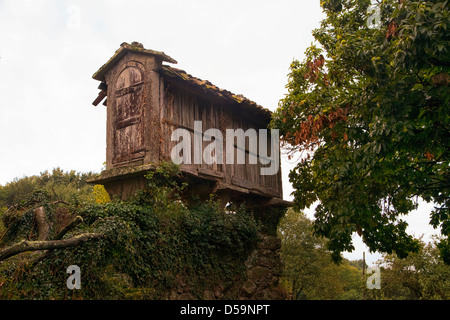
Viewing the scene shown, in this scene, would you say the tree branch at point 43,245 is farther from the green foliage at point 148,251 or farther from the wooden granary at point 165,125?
the wooden granary at point 165,125

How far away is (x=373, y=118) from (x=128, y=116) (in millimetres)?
5230

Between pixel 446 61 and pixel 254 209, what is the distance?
259 inches

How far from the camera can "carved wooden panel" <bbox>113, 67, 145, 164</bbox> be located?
380 inches

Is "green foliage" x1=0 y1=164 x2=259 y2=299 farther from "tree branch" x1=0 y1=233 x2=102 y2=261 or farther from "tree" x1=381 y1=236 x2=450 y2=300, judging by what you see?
"tree" x1=381 y1=236 x2=450 y2=300

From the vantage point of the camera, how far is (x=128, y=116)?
998 cm

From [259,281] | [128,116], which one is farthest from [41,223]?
[259,281]

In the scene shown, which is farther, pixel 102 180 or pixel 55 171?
pixel 55 171

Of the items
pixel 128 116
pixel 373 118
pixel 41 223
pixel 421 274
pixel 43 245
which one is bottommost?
pixel 421 274

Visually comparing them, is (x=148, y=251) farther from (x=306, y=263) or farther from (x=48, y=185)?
(x=306, y=263)

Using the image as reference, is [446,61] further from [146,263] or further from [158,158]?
[146,263]

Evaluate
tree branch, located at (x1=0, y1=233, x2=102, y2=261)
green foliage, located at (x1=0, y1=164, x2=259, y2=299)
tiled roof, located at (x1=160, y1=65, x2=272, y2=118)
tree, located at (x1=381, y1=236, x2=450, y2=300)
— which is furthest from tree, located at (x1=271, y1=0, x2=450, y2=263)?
tree, located at (x1=381, y1=236, x2=450, y2=300)

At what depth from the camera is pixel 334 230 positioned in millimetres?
9562

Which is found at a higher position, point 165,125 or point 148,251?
point 165,125

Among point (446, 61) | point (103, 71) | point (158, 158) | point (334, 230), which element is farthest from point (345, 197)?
point (103, 71)
